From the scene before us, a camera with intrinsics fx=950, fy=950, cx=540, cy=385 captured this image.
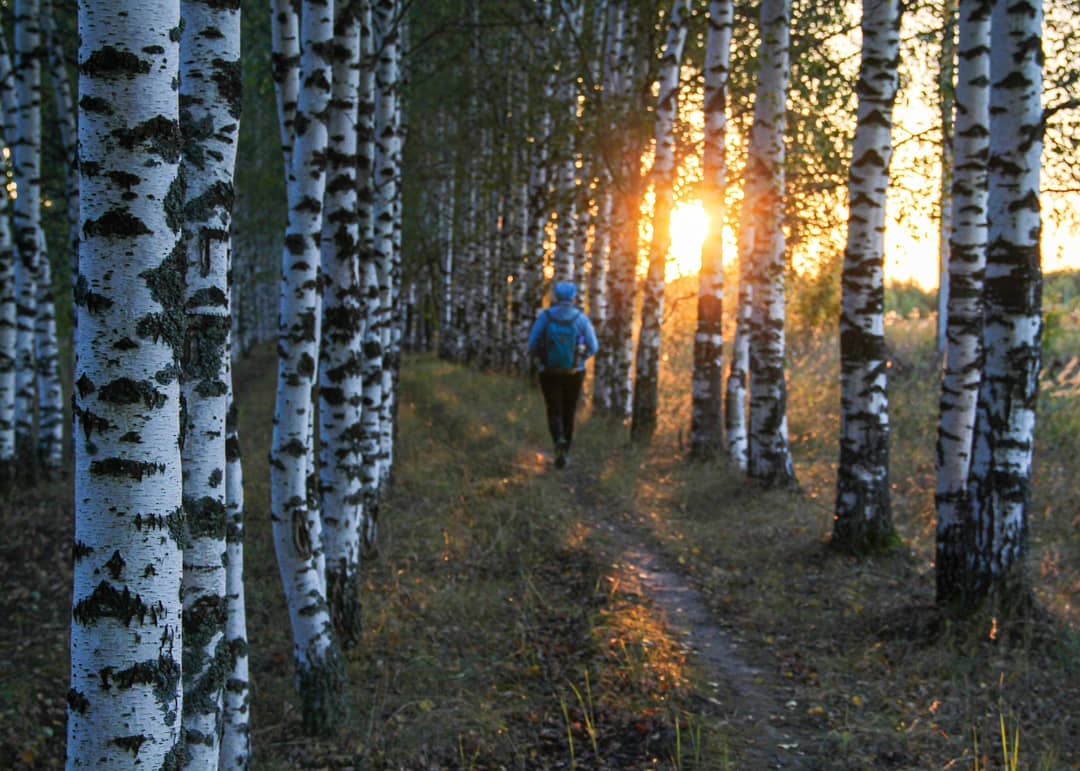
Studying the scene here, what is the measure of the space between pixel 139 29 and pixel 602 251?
17806mm

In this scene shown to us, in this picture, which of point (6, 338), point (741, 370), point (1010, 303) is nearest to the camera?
point (1010, 303)

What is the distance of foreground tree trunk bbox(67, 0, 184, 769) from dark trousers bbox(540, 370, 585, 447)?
10.7 m

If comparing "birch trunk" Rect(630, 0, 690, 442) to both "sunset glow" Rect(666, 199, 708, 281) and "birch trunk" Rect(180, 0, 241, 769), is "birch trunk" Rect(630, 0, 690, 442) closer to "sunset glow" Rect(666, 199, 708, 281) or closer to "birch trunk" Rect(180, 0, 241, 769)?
"sunset glow" Rect(666, 199, 708, 281)

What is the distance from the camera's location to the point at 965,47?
25.0 ft

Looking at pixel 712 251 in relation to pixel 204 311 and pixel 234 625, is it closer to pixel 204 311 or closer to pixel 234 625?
pixel 234 625

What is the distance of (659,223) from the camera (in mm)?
15102

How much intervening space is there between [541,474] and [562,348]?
69.8 inches

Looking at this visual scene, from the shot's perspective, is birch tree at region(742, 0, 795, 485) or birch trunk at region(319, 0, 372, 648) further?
birch tree at region(742, 0, 795, 485)

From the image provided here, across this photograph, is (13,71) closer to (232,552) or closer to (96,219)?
(232,552)

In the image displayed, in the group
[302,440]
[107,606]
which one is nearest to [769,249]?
[302,440]

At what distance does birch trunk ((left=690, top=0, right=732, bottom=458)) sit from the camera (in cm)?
1270

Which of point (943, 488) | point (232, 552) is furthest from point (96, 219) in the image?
point (943, 488)

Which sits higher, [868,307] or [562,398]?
[868,307]

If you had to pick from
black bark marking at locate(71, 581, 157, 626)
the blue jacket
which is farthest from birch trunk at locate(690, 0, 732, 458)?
black bark marking at locate(71, 581, 157, 626)
